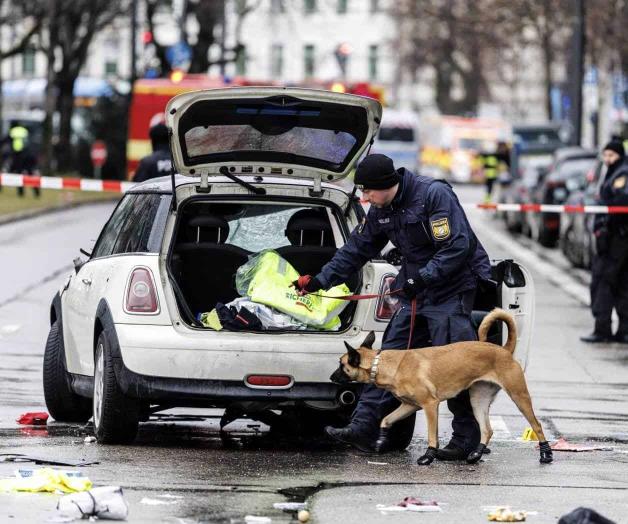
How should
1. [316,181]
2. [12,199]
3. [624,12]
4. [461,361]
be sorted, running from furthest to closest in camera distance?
[624,12], [12,199], [316,181], [461,361]

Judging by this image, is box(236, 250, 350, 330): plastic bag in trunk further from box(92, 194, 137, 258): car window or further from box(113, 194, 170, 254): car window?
box(92, 194, 137, 258): car window

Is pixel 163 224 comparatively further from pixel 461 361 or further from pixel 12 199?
pixel 12 199

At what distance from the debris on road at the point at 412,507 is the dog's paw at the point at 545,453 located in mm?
1497

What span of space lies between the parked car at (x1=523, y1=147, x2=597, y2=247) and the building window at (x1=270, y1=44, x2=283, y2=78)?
3157 inches

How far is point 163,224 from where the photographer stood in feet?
30.6

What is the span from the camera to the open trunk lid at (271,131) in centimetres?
919

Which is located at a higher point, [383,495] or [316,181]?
[316,181]

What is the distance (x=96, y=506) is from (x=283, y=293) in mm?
2454

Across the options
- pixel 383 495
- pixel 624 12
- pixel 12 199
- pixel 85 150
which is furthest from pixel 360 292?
pixel 85 150

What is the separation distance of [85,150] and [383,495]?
44219 millimetres

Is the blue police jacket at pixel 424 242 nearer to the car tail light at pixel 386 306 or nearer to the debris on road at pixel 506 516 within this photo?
the car tail light at pixel 386 306

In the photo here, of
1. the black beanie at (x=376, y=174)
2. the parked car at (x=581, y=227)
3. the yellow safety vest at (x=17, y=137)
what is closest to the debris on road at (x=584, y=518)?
the black beanie at (x=376, y=174)

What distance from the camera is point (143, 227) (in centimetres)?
944

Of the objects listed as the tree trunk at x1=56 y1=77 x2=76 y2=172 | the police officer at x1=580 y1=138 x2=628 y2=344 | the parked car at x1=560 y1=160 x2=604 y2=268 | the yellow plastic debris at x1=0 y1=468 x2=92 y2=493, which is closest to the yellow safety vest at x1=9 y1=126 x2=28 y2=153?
the tree trunk at x1=56 y1=77 x2=76 y2=172
